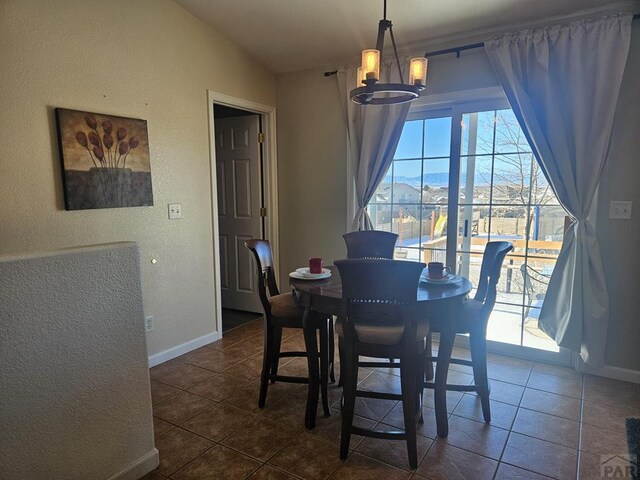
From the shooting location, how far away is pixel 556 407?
250 centimetres

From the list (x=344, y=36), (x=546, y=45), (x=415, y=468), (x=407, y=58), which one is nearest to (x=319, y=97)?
(x=344, y=36)

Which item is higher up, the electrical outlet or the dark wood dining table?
the electrical outlet

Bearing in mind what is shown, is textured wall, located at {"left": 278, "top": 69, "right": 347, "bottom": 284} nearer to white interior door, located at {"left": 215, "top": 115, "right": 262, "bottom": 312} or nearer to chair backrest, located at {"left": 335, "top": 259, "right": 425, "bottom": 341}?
white interior door, located at {"left": 215, "top": 115, "right": 262, "bottom": 312}

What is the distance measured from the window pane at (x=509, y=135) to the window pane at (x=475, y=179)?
0.15 metres

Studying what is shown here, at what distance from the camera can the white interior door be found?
421 centimetres

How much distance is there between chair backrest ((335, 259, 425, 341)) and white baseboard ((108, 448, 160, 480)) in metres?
1.10

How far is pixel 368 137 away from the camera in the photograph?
140 inches

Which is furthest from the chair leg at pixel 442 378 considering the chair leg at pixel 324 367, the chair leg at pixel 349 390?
the chair leg at pixel 324 367

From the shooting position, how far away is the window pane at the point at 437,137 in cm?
340

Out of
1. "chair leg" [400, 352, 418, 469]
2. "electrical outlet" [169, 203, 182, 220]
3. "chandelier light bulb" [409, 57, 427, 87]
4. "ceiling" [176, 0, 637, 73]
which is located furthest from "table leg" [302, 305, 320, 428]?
"ceiling" [176, 0, 637, 73]

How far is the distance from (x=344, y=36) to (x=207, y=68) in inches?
46.4

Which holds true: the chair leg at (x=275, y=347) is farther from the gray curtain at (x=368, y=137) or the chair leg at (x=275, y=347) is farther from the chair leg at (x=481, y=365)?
the gray curtain at (x=368, y=137)

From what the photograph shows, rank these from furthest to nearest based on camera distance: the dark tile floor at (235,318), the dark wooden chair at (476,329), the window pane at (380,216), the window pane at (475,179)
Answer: the dark tile floor at (235,318) < the window pane at (380,216) < the window pane at (475,179) < the dark wooden chair at (476,329)

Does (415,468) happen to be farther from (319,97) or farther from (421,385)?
(319,97)
